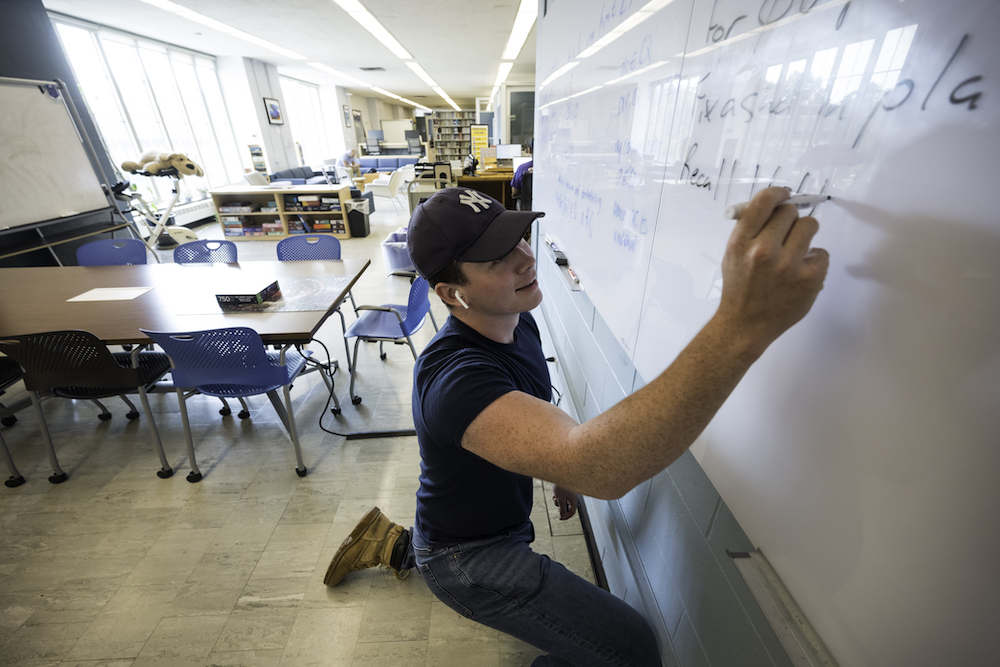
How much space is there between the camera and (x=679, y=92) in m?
0.74

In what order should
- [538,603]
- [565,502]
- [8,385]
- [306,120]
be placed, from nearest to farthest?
[538,603], [565,502], [8,385], [306,120]

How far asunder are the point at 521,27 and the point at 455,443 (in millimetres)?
6804

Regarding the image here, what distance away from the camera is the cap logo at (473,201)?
931 mm

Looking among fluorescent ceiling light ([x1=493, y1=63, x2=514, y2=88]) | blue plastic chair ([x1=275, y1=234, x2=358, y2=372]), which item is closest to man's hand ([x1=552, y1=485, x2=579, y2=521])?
blue plastic chair ([x1=275, y1=234, x2=358, y2=372])

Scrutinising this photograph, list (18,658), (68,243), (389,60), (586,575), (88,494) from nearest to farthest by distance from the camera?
(18,658), (586,575), (88,494), (68,243), (389,60)

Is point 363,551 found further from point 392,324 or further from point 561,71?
point 561,71

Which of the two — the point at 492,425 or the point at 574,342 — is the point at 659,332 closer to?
the point at 492,425

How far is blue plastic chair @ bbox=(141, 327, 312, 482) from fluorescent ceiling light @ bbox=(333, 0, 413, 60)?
4.84m

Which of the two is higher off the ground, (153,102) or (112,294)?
(153,102)

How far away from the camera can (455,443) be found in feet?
2.33

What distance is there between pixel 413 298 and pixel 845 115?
2331mm

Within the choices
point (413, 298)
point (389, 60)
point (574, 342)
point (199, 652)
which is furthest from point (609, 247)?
point (389, 60)

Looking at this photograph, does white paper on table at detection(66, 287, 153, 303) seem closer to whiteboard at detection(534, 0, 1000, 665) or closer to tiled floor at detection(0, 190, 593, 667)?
tiled floor at detection(0, 190, 593, 667)

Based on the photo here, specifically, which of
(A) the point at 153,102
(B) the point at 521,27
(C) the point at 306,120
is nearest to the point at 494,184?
(B) the point at 521,27
